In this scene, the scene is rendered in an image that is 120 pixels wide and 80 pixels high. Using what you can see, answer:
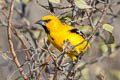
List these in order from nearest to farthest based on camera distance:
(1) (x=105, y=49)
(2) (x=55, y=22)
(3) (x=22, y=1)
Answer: (2) (x=55, y=22), (1) (x=105, y=49), (3) (x=22, y=1)

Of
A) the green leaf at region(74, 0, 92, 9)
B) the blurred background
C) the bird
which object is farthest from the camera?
the blurred background

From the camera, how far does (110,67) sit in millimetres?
6344

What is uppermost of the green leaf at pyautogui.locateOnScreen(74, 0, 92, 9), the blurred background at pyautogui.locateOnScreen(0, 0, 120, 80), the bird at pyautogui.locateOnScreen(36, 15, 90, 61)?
the green leaf at pyautogui.locateOnScreen(74, 0, 92, 9)

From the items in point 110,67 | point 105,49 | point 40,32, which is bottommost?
point 110,67

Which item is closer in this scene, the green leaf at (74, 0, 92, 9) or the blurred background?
the green leaf at (74, 0, 92, 9)

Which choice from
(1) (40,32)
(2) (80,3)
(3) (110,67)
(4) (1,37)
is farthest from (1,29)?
(2) (80,3)

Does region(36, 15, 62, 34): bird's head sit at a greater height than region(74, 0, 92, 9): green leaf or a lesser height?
lesser

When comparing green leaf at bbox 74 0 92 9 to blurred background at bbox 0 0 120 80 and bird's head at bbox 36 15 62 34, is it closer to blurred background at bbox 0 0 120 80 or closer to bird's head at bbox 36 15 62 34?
blurred background at bbox 0 0 120 80

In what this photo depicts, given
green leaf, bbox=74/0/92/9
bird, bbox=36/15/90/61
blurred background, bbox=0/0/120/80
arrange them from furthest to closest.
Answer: blurred background, bbox=0/0/120/80, bird, bbox=36/15/90/61, green leaf, bbox=74/0/92/9

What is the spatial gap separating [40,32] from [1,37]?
205 cm

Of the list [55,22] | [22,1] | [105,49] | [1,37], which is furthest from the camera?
[1,37]

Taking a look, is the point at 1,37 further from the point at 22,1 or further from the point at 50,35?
the point at 50,35

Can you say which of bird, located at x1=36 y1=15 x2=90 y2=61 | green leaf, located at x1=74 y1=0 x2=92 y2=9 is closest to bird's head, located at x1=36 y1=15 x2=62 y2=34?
bird, located at x1=36 y1=15 x2=90 y2=61

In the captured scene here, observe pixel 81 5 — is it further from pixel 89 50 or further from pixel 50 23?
pixel 89 50
